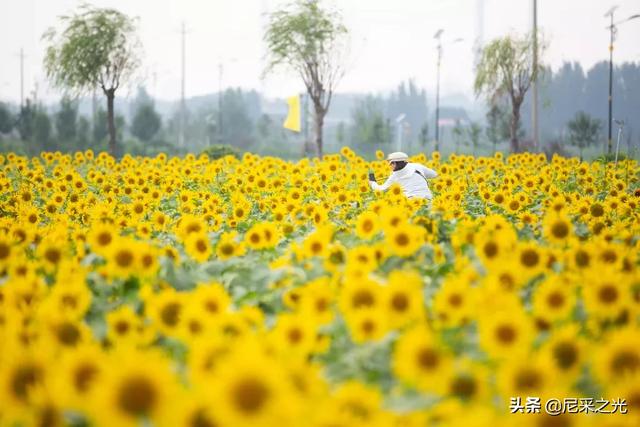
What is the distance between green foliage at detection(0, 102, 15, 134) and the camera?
40875 mm

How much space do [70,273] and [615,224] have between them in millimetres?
3895

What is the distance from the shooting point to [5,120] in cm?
4144

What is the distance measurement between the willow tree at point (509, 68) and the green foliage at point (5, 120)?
3183 cm

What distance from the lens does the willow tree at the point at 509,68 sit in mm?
20938

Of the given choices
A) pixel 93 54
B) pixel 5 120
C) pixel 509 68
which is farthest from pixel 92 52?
pixel 5 120

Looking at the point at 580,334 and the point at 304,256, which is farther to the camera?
the point at 304,256

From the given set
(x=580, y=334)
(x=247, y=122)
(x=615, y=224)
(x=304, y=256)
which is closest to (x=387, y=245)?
(x=304, y=256)

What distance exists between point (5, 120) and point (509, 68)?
3348 cm

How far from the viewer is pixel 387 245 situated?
3.18 m

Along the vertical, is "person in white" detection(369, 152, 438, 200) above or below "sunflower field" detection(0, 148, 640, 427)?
above

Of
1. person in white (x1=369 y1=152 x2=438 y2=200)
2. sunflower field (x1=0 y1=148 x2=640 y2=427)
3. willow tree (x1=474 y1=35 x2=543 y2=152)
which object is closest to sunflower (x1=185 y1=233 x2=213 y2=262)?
sunflower field (x1=0 y1=148 x2=640 y2=427)

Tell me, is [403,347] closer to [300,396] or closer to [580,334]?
[300,396]

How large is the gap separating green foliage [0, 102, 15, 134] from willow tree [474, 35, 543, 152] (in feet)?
104

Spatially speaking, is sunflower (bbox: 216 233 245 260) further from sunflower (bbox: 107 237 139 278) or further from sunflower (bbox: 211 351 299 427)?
sunflower (bbox: 211 351 299 427)
